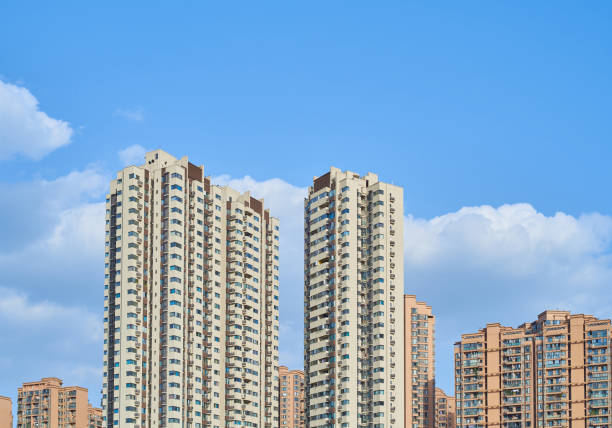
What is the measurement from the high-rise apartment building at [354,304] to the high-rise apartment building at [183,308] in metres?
10.1

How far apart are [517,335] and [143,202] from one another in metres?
71.9

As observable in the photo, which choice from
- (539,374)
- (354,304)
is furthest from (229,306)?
(539,374)

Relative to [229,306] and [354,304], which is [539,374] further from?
[229,306]

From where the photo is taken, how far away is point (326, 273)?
6673 inches

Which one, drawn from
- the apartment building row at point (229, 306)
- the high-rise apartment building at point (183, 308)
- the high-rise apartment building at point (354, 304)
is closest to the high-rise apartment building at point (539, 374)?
the apartment building row at point (229, 306)

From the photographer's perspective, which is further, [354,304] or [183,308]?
[354,304]

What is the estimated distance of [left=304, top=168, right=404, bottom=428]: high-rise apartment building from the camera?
160500 mm

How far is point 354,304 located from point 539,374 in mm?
44935

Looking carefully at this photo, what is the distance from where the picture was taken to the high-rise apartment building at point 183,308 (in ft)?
514

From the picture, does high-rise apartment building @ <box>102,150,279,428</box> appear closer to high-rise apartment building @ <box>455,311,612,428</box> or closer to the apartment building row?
the apartment building row

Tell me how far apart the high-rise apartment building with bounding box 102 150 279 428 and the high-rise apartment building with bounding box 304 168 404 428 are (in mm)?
10096

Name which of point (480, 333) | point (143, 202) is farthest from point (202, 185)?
point (480, 333)

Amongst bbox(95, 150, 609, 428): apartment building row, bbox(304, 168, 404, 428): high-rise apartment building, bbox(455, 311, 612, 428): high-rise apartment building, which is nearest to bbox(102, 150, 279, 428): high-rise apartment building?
bbox(95, 150, 609, 428): apartment building row

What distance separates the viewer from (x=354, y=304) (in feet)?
540
